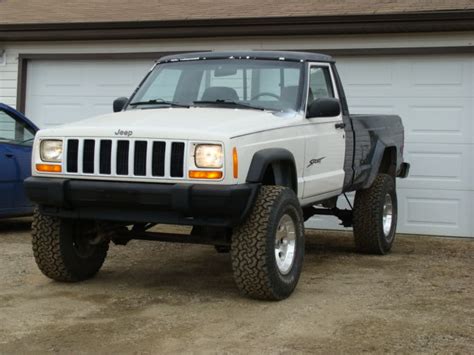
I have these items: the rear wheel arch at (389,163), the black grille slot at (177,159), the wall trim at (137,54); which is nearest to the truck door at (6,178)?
the wall trim at (137,54)

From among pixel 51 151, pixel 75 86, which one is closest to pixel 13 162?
pixel 75 86

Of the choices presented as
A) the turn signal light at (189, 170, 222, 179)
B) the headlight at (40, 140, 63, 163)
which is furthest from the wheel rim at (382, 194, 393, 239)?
the headlight at (40, 140, 63, 163)

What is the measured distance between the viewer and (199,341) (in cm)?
470

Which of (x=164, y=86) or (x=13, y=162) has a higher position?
(x=164, y=86)

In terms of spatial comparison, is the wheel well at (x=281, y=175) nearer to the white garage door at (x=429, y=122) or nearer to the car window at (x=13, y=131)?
the white garage door at (x=429, y=122)

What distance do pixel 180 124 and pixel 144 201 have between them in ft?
2.11

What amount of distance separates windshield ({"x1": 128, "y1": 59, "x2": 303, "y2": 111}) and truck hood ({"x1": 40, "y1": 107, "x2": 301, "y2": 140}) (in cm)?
23

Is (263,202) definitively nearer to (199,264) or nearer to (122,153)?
(122,153)

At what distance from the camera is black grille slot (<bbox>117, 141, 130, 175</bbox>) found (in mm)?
5524

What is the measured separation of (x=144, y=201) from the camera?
5.41 metres

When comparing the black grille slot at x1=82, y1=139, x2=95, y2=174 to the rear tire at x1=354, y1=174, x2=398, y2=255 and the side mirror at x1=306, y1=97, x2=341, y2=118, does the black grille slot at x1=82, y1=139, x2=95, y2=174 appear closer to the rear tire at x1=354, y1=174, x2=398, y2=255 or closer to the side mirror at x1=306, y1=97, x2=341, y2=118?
the side mirror at x1=306, y1=97, x2=341, y2=118

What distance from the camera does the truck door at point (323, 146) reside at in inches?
258

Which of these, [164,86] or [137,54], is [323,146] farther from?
[137,54]

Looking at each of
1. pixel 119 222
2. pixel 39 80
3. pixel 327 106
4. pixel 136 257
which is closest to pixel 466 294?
pixel 327 106
